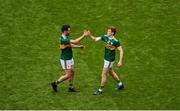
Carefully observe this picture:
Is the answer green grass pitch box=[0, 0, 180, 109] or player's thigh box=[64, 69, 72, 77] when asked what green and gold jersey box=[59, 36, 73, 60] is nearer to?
player's thigh box=[64, 69, 72, 77]

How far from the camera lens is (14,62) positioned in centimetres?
1912

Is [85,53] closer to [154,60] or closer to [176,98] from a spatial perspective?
[154,60]

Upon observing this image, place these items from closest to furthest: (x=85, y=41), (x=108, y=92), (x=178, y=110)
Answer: (x=178, y=110), (x=108, y=92), (x=85, y=41)

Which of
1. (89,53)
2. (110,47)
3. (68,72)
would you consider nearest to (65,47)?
(68,72)

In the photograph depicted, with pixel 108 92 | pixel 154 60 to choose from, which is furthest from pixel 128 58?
pixel 108 92

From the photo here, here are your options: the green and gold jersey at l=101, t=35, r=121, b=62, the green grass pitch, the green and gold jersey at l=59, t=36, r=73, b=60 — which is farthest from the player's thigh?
the green and gold jersey at l=101, t=35, r=121, b=62

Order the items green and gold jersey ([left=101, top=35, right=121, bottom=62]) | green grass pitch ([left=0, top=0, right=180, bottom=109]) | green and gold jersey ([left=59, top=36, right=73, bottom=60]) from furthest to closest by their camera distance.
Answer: green grass pitch ([left=0, top=0, right=180, bottom=109]) → green and gold jersey ([left=101, top=35, right=121, bottom=62]) → green and gold jersey ([left=59, top=36, right=73, bottom=60])

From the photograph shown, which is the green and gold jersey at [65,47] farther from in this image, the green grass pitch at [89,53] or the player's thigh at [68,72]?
the green grass pitch at [89,53]

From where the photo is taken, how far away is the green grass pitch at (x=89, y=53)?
663 inches

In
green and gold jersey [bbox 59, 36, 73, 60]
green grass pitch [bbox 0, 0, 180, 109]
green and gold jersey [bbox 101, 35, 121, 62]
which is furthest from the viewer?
green grass pitch [bbox 0, 0, 180, 109]

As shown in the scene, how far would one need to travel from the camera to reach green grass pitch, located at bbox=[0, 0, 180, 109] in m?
16.8

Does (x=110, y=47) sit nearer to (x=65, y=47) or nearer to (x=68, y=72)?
(x=65, y=47)

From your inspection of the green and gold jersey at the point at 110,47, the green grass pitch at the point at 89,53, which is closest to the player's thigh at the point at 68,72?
the green grass pitch at the point at 89,53

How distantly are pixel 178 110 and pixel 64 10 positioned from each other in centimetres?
856
